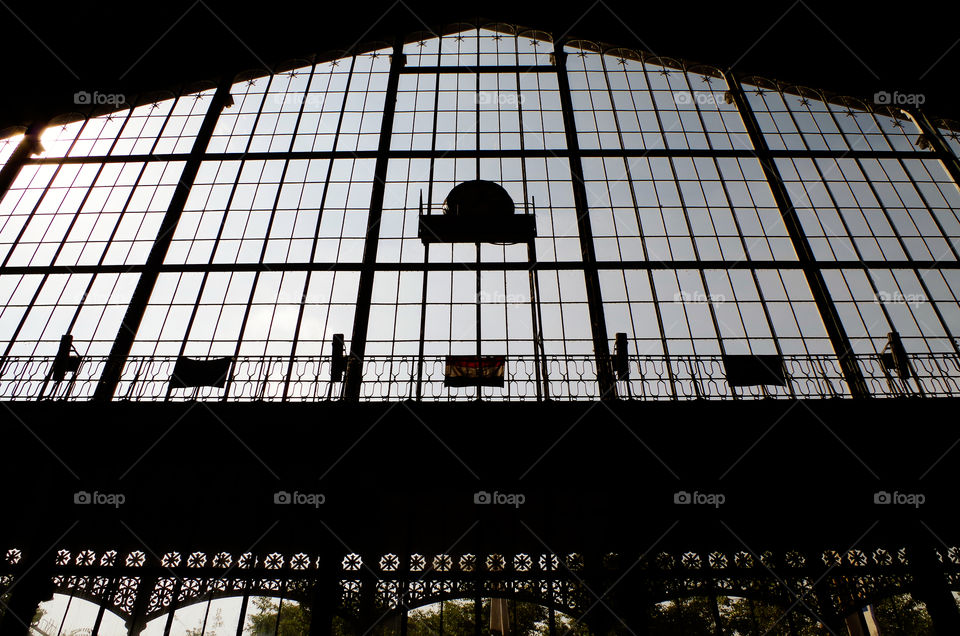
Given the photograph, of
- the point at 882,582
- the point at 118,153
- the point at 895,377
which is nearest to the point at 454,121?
the point at 118,153

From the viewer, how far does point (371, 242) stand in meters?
10.8

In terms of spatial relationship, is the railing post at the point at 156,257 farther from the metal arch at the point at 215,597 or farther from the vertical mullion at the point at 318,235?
the metal arch at the point at 215,597

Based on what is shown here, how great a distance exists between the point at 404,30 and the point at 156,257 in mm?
9828

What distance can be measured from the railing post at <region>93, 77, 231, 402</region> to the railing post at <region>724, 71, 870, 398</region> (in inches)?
490

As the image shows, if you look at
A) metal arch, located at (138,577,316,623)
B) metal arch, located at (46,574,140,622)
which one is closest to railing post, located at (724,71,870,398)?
metal arch, located at (138,577,316,623)

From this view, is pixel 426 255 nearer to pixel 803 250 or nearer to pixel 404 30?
pixel 803 250

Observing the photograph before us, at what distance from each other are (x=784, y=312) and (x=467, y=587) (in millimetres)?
7777

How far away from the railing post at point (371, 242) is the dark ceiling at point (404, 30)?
2.39m

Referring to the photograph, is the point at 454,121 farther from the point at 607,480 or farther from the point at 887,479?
the point at 887,479

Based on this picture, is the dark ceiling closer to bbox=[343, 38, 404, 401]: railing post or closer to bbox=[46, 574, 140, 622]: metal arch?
bbox=[343, 38, 404, 401]: railing post

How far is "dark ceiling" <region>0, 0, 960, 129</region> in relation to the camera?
1260 cm

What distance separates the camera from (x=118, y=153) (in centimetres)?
1263

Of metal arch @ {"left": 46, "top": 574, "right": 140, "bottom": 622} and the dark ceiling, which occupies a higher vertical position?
the dark ceiling

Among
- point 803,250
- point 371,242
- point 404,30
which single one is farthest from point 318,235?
point 803,250
